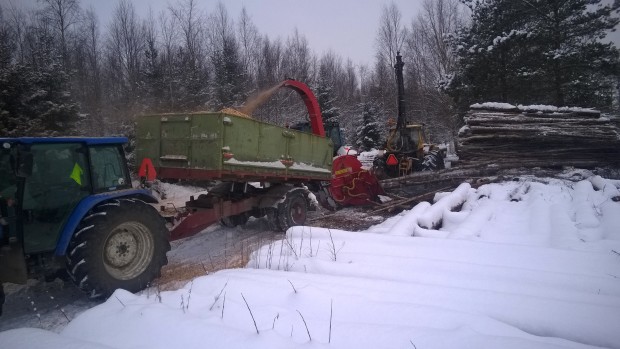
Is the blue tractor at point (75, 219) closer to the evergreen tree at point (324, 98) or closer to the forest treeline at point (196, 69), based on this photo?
the forest treeline at point (196, 69)

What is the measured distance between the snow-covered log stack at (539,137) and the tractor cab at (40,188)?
443 inches

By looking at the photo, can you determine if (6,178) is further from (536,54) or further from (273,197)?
(536,54)

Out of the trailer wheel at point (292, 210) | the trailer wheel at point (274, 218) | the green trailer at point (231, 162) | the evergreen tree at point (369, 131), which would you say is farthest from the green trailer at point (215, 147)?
the evergreen tree at point (369, 131)

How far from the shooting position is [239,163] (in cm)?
672

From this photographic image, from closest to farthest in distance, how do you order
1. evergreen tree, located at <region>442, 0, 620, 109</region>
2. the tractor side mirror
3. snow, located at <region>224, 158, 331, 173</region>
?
the tractor side mirror < snow, located at <region>224, 158, 331, 173</region> < evergreen tree, located at <region>442, 0, 620, 109</region>

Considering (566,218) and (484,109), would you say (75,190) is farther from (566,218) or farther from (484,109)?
(484,109)

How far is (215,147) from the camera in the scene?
6344mm

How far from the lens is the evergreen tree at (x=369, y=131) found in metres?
32.2

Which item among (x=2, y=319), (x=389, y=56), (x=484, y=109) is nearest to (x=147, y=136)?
(x=2, y=319)

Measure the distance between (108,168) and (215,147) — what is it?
183 cm

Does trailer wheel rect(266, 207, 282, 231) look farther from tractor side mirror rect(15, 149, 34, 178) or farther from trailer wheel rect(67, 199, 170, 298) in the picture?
tractor side mirror rect(15, 149, 34, 178)

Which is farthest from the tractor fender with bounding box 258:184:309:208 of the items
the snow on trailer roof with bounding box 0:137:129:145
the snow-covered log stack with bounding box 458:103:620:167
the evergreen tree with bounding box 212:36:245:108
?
the evergreen tree with bounding box 212:36:245:108

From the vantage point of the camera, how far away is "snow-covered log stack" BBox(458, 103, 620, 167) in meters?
11.7

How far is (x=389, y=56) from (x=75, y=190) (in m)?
43.4
